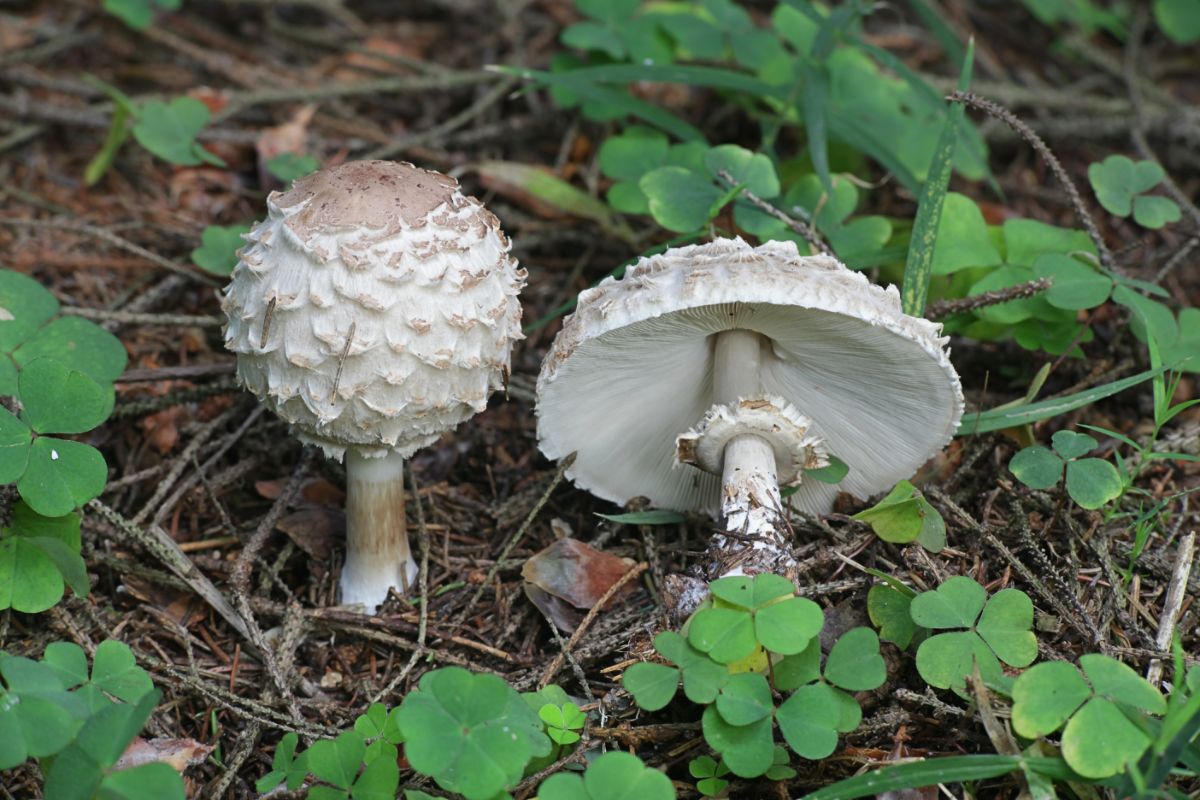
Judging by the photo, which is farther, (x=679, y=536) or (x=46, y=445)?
(x=679, y=536)

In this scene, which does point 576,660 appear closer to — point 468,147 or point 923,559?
point 923,559

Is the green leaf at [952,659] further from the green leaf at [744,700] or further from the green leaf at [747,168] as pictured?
the green leaf at [747,168]

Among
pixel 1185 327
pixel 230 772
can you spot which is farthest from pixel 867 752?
pixel 1185 327

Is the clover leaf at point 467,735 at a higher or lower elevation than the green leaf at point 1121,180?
lower

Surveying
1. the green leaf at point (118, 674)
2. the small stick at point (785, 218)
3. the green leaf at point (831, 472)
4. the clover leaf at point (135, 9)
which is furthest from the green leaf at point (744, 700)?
the clover leaf at point (135, 9)

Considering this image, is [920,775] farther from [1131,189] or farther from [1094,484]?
[1131,189]

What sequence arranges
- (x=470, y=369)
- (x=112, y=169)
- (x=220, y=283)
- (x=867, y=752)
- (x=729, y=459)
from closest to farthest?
(x=867, y=752), (x=470, y=369), (x=729, y=459), (x=220, y=283), (x=112, y=169)
